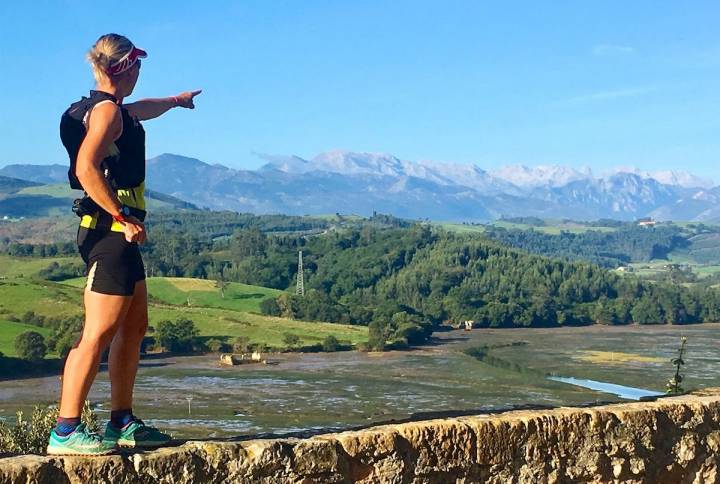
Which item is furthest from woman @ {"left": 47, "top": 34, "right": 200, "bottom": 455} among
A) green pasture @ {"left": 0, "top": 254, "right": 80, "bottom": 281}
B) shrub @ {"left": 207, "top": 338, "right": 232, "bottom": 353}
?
green pasture @ {"left": 0, "top": 254, "right": 80, "bottom": 281}

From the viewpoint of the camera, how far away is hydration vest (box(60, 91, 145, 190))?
5.84 m

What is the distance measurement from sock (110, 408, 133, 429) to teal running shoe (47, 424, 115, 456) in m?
0.52

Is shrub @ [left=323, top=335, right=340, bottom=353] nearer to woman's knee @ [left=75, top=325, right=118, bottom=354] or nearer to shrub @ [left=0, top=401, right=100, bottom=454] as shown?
shrub @ [left=0, top=401, right=100, bottom=454]

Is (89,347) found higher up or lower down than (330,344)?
higher up

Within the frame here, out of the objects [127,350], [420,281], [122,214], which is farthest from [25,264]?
Answer: [122,214]

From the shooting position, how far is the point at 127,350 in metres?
6.21

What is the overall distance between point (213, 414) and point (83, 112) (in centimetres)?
5034

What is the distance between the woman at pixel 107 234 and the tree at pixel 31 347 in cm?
7341

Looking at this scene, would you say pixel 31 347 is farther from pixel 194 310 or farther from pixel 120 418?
pixel 120 418

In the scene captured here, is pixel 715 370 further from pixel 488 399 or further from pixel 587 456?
pixel 587 456

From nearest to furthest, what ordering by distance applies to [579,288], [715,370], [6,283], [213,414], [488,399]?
[213,414]
[488,399]
[715,370]
[6,283]
[579,288]

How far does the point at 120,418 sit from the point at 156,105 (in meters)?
2.20

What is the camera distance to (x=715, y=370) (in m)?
74.0

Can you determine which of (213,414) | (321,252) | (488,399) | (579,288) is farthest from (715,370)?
(321,252)
